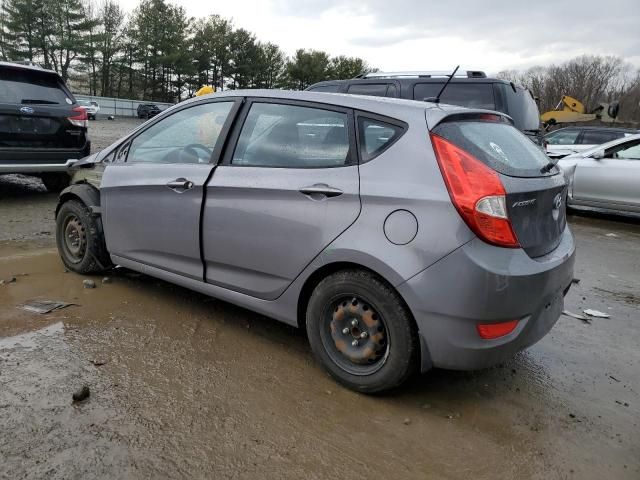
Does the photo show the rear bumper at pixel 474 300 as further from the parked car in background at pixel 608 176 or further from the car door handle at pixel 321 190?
the parked car in background at pixel 608 176

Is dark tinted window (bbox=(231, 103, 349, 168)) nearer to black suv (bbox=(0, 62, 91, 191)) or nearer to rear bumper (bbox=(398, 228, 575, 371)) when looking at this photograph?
rear bumper (bbox=(398, 228, 575, 371))

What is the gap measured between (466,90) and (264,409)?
6.41 metres

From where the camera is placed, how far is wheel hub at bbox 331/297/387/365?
2.80 meters

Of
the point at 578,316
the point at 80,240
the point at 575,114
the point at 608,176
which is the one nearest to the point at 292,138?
the point at 80,240

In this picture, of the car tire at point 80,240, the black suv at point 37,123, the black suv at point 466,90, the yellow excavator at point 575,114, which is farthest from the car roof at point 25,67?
the yellow excavator at point 575,114

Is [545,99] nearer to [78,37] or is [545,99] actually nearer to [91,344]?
[78,37]

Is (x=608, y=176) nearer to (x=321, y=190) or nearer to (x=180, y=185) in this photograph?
(x=321, y=190)

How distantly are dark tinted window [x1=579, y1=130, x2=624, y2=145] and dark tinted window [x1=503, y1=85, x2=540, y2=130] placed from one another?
6092 mm

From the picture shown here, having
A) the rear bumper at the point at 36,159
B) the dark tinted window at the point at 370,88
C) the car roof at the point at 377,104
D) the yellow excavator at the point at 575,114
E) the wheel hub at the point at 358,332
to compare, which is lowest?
the wheel hub at the point at 358,332

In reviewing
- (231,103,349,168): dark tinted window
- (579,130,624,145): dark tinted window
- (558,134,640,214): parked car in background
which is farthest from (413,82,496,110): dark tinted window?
(579,130,624,145): dark tinted window

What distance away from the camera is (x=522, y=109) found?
774 centimetres

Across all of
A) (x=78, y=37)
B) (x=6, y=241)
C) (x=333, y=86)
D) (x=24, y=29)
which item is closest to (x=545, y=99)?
A: (x=78, y=37)

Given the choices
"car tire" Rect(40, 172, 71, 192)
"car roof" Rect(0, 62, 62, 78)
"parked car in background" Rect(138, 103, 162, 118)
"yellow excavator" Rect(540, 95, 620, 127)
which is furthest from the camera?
"parked car in background" Rect(138, 103, 162, 118)

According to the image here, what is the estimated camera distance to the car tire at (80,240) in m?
4.42
